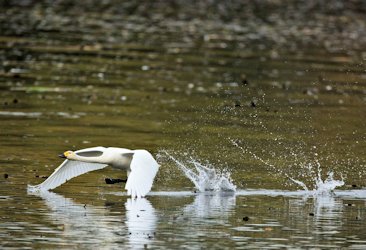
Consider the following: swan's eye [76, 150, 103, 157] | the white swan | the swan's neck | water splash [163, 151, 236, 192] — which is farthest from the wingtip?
water splash [163, 151, 236, 192]

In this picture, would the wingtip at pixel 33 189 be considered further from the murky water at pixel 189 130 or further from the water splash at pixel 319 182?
the water splash at pixel 319 182

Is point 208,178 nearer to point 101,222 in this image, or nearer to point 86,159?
point 86,159

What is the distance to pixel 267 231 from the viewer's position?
45.5ft

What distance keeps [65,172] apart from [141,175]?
5.20 ft

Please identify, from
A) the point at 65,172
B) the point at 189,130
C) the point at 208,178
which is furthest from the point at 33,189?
the point at 189,130

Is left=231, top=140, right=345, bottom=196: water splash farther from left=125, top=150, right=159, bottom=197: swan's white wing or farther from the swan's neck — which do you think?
the swan's neck

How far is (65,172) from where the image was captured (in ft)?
54.3

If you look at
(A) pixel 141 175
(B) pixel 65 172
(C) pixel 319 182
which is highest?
(A) pixel 141 175

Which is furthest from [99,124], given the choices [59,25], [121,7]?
[121,7]

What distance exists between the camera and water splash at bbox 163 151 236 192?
16.7 meters

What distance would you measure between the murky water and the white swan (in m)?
0.22

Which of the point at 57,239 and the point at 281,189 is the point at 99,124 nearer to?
the point at 281,189

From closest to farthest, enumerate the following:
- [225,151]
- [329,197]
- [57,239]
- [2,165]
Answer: [57,239]
[329,197]
[2,165]
[225,151]

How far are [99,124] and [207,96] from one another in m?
4.41
